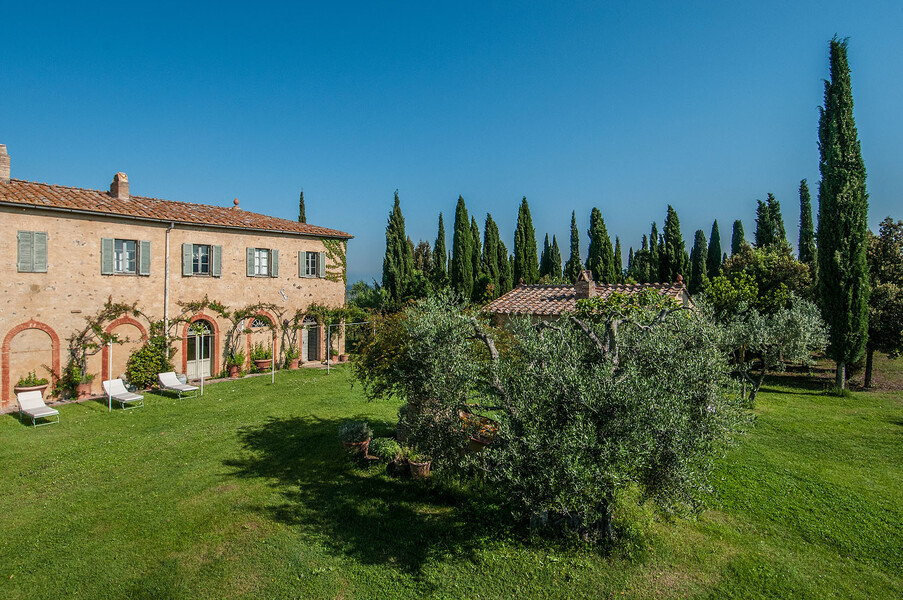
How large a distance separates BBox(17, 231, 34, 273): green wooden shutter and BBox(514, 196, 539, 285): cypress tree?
93.9 feet

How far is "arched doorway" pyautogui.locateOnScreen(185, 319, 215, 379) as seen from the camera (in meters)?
18.4

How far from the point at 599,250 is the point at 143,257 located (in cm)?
3090

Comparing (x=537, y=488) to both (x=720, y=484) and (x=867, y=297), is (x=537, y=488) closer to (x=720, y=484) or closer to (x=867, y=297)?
(x=720, y=484)

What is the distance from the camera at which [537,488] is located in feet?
18.1

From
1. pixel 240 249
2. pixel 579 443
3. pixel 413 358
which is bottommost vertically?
pixel 579 443

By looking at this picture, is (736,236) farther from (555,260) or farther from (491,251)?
(491,251)

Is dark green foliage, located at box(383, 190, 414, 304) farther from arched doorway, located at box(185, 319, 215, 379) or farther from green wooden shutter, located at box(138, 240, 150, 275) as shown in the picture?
green wooden shutter, located at box(138, 240, 150, 275)

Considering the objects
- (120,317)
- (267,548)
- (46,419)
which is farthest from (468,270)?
(267,548)

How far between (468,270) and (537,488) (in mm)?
28402

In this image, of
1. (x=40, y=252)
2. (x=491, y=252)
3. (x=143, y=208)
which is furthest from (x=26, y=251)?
(x=491, y=252)

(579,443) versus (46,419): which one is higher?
(579,443)

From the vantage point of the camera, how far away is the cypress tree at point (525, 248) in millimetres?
35656

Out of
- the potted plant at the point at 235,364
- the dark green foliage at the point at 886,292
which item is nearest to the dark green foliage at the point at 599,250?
the dark green foliage at the point at 886,292

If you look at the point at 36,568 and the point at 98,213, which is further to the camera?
the point at 98,213
